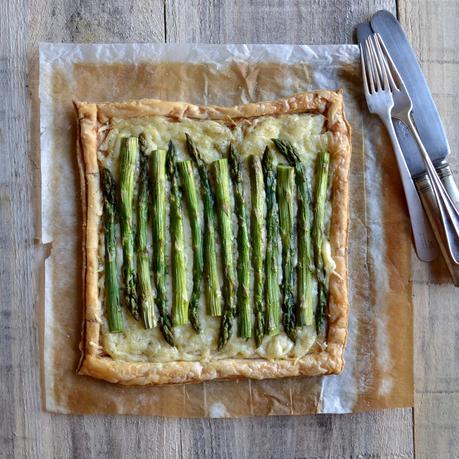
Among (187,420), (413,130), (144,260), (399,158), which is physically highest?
(413,130)

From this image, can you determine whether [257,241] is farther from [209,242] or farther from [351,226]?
[351,226]

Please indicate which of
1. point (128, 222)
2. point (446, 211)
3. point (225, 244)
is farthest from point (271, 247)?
point (446, 211)

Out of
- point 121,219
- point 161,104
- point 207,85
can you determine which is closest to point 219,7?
point 207,85

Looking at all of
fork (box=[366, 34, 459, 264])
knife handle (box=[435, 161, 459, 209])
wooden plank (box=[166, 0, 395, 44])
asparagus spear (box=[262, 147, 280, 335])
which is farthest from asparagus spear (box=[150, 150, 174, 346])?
knife handle (box=[435, 161, 459, 209])

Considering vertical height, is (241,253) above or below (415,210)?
below

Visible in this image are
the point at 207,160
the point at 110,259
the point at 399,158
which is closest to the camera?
the point at 110,259

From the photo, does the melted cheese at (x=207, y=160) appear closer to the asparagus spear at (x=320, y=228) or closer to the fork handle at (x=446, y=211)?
the asparagus spear at (x=320, y=228)

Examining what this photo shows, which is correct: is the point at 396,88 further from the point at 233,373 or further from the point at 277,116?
the point at 233,373

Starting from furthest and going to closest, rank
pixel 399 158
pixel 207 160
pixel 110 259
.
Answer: pixel 399 158
pixel 207 160
pixel 110 259
